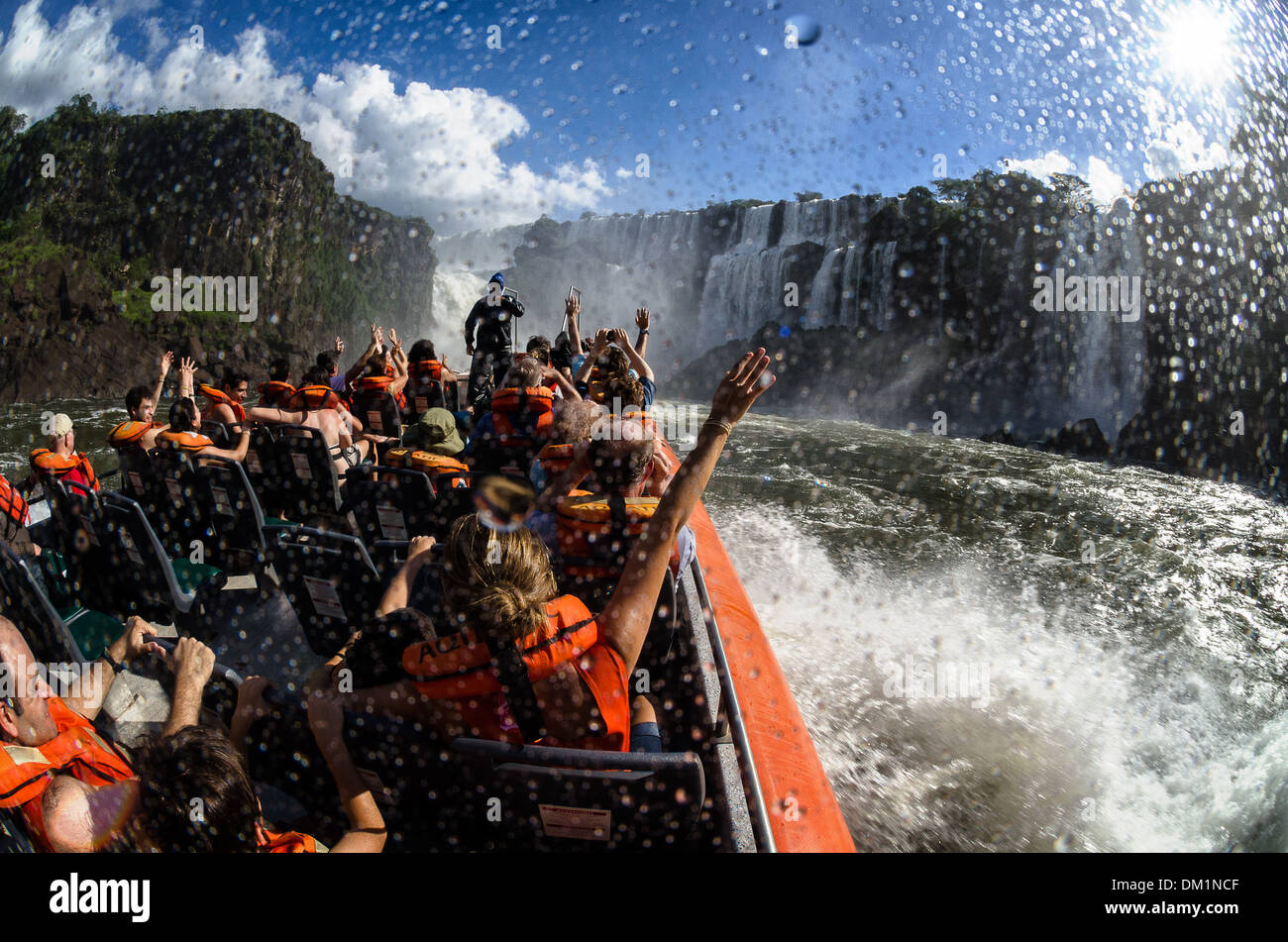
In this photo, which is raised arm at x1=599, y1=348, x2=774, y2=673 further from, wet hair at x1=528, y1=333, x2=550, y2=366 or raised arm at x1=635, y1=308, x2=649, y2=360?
wet hair at x1=528, y1=333, x2=550, y2=366

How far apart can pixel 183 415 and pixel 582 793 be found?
417 cm

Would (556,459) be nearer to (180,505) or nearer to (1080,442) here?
(180,505)

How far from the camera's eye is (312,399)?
4.78 m

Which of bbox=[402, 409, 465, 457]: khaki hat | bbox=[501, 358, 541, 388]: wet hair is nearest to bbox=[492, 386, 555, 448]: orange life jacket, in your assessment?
bbox=[501, 358, 541, 388]: wet hair

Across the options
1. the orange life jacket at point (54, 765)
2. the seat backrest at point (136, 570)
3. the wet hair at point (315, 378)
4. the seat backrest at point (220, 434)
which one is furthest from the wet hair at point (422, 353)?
the orange life jacket at point (54, 765)

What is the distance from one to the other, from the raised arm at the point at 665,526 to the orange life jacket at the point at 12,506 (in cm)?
368

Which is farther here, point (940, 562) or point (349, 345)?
point (349, 345)

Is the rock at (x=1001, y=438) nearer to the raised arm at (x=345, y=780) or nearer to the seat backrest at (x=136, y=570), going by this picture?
the seat backrest at (x=136, y=570)

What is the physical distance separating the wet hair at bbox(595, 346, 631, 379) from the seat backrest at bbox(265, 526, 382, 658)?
6.84 feet

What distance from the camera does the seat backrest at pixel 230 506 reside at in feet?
11.0

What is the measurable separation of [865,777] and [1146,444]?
17.6 m
